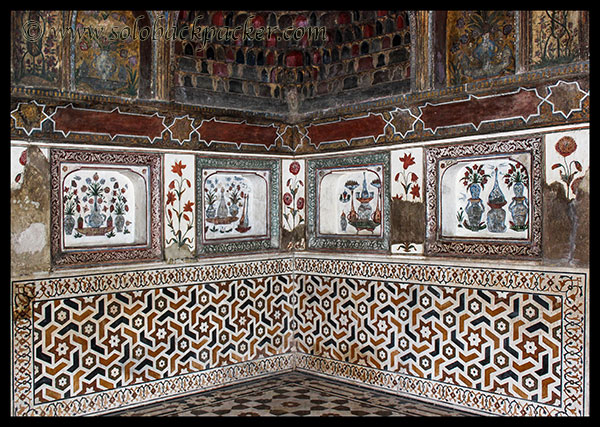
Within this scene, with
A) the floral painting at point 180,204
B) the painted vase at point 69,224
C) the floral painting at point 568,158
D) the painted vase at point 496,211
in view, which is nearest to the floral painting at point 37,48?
the painted vase at point 69,224

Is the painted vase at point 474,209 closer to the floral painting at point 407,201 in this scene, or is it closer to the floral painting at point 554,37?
the floral painting at point 407,201

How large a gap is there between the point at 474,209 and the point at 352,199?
1395 millimetres

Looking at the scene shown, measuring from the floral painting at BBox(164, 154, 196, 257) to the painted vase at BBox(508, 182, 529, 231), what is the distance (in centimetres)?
289

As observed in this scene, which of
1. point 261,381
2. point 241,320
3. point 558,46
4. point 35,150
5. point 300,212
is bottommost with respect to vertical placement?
point 261,381

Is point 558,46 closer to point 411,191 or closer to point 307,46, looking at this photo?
point 411,191

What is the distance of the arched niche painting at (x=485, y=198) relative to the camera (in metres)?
4.47

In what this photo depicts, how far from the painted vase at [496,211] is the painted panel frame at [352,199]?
101cm

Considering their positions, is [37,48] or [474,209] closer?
[37,48]

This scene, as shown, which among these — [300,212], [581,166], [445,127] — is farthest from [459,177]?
[300,212]

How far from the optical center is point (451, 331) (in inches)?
192

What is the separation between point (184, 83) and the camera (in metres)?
5.53

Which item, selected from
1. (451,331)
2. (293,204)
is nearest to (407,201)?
(451,331)

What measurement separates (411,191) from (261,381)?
246cm

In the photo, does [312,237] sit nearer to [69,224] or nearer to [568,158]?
[69,224]
